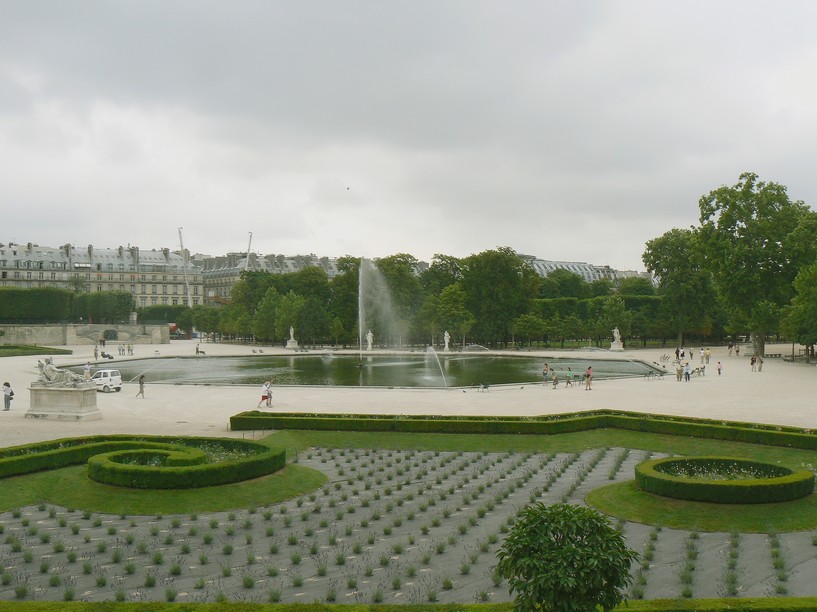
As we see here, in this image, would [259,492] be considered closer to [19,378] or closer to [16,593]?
[16,593]

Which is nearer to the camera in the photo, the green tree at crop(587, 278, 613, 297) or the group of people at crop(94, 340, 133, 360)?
the group of people at crop(94, 340, 133, 360)

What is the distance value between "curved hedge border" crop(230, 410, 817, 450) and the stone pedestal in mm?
7546

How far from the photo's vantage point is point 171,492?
17.4 meters

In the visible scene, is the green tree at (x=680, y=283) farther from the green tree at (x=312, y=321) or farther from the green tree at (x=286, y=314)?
the green tree at (x=286, y=314)

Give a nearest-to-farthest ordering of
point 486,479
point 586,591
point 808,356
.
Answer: point 586,591, point 486,479, point 808,356

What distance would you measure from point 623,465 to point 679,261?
2890 inches

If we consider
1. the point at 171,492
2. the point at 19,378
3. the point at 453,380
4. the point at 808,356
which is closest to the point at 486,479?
the point at 171,492

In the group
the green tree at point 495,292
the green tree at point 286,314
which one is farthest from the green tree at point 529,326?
the green tree at point 286,314

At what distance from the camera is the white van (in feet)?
141

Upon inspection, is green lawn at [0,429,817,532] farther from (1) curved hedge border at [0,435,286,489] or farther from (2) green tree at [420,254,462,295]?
(2) green tree at [420,254,462,295]

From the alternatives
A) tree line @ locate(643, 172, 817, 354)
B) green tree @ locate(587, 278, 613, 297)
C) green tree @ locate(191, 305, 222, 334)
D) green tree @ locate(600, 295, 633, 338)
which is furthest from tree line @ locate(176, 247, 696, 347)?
green tree @ locate(587, 278, 613, 297)

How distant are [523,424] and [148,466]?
13.7 meters

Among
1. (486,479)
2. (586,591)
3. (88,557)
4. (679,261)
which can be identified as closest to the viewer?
(586,591)

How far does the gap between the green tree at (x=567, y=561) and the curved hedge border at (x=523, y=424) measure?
19100 millimetres
